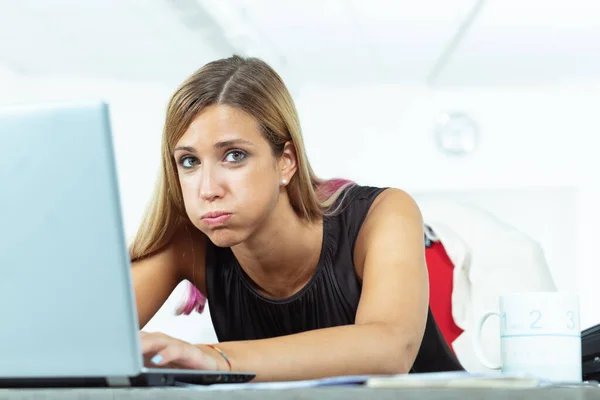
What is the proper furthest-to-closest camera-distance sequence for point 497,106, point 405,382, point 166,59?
point 497,106 → point 166,59 → point 405,382

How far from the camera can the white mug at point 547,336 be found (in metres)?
0.75

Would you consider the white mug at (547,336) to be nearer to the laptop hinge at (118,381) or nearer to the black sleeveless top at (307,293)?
the laptop hinge at (118,381)

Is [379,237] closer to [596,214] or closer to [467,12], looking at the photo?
[467,12]

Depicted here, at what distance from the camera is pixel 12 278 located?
20.8 inches

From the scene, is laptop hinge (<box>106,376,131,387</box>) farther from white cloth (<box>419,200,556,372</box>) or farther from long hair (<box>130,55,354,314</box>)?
white cloth (<box>419,200,556,372</box>)

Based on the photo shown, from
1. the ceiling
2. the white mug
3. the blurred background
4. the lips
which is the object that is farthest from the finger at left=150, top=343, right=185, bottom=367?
the blurred background

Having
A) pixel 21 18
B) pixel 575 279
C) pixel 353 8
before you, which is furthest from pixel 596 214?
pixel 21 18

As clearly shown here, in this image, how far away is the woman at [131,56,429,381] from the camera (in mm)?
1021

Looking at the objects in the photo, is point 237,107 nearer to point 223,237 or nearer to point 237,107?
point 237,107

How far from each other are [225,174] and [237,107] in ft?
0.44

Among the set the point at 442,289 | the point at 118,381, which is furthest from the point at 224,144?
the point at 442,289

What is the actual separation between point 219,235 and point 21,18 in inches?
133

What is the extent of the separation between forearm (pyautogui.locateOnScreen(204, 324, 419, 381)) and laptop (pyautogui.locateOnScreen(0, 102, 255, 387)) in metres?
0.23

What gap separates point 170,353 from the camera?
656 mm
